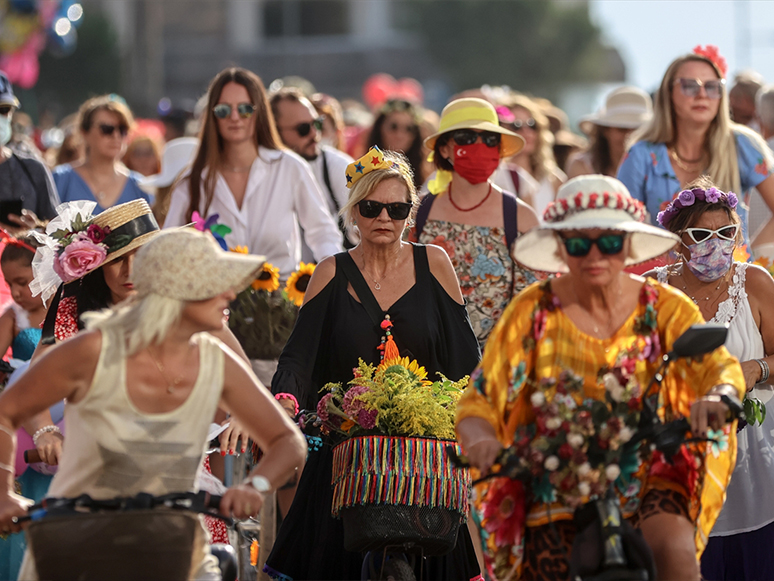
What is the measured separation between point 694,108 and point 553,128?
19.0 ft

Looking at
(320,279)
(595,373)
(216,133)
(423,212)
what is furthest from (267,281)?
(595,373)

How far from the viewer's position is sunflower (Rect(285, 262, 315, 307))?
7910 millimetres

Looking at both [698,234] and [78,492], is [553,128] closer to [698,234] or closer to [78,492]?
[698,234]

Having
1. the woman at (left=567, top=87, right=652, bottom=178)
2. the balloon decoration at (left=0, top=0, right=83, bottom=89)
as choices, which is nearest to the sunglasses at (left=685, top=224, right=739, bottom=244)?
the woman at (left=567, top=87, right=652, bottom=178)

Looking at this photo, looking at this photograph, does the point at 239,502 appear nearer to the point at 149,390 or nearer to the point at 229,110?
the point at 149,390

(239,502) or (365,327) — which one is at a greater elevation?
(365,327)

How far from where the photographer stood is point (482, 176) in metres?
8.00

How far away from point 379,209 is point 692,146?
9.58 feet

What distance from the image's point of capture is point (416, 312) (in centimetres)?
623

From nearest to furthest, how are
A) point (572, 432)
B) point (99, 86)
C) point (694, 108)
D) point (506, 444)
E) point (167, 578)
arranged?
1. point (167, 578)
2. point (572, 432)
3. point (506, 444)
4. point (694, 108)
5. point (99, 86)

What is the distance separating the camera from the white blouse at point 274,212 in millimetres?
8477

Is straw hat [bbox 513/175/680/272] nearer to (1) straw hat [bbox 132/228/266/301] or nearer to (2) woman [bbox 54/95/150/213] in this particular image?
(1) straw hat [bbox 132/228/266/301]

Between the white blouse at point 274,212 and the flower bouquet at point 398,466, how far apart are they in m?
2.79

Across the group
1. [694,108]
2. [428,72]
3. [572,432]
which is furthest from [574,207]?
[428,72]
